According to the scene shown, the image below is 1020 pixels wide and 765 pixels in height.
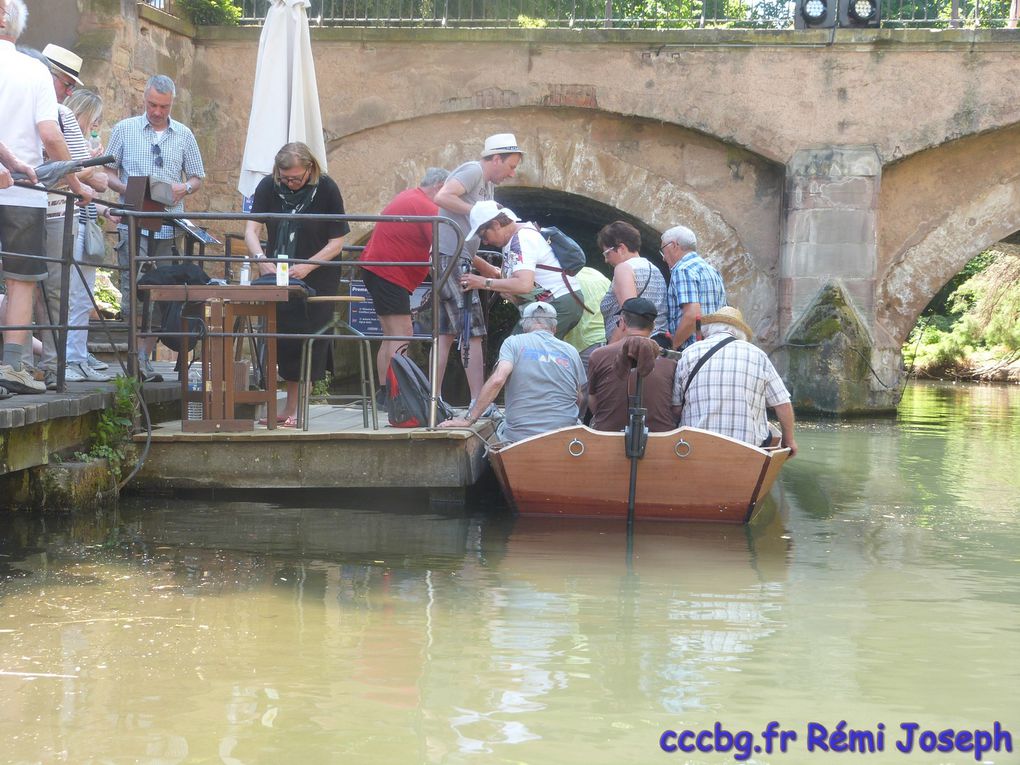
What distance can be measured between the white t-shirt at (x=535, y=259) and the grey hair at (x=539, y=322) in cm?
41

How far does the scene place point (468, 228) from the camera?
26.0ft

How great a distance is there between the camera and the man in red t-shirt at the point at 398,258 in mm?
7367

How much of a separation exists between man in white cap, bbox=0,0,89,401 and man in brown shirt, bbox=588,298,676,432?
2.77 meters

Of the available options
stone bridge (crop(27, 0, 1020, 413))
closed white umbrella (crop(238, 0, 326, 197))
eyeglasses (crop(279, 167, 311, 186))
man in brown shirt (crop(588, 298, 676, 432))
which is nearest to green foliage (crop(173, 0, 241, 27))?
stone bridge (crop(27, 0, 1020, 413))

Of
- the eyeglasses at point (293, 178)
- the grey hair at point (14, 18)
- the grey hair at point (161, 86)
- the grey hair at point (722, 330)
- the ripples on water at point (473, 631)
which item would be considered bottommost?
the ripples on water at point (473, 631)

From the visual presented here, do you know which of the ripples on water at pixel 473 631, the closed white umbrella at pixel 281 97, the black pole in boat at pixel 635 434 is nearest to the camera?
the ripples on water at pixel 473 631

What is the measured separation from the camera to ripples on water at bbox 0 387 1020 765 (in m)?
3.42

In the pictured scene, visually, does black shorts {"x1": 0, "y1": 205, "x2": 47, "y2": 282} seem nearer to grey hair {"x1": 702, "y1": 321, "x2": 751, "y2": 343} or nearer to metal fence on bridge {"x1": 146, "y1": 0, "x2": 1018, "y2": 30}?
grey hair {"x1": 702, "y1": 321, "x2": 751, "y2": 343}

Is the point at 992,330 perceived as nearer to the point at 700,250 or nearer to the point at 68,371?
the point at 700,250

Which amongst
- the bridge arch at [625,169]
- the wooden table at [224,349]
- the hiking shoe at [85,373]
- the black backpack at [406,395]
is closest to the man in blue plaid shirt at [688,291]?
the black backpack at [406,395]

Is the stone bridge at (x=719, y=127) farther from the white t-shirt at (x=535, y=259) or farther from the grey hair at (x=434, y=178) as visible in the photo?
the white t-shirt at (x=535, y=259)

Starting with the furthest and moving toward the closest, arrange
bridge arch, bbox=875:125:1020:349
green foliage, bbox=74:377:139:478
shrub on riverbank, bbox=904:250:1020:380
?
shrub on riverbank, bbox=904:250:1020:380, bridge arch, bbox=875:125:1020:349, green foliage, bbox=74:377:139:478

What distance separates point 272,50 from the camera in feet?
29.4

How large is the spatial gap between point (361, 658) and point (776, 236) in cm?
1065
